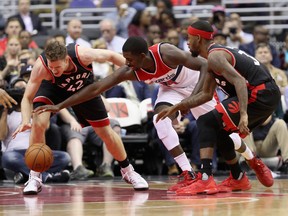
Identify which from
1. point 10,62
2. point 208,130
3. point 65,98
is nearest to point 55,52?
point 65,98

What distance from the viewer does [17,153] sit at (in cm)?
1297

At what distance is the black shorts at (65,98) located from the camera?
421 inches

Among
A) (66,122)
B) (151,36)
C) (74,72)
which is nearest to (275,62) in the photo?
(151,36)

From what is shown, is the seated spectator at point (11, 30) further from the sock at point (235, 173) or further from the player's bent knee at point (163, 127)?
the sock at point (235, 173)

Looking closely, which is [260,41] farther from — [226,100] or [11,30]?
[226,100]

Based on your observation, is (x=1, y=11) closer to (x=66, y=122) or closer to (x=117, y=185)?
(x=66, y=122)

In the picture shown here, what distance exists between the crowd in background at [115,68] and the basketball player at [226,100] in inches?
150

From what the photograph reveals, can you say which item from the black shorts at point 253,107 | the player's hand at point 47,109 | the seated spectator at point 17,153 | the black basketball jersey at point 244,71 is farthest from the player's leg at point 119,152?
the seated spectator at point 17,153

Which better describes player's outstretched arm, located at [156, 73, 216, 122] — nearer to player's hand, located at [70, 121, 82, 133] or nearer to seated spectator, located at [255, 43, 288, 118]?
player's hand, located at [70, 121, 82, 133]

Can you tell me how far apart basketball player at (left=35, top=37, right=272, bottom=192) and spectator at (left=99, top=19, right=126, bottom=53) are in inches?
224

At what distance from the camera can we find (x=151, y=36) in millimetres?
16891

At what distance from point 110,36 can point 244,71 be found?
270 inches

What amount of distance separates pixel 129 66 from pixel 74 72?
31.2 inches

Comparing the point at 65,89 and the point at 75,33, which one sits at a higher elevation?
the point at 75,33
